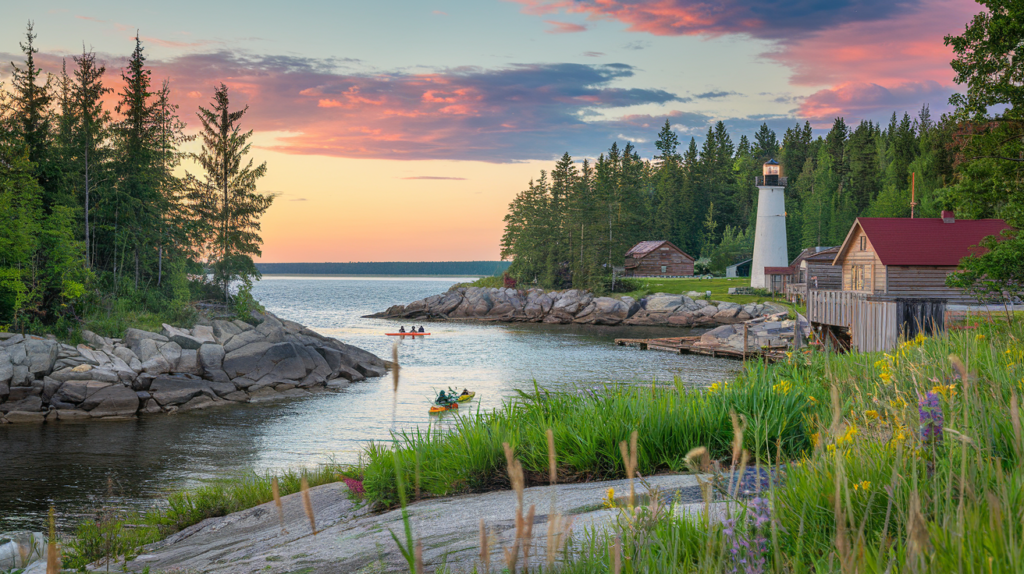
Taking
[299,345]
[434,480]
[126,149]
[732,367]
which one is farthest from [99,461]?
[732,367]

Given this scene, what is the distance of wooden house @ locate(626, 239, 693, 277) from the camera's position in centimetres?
8844

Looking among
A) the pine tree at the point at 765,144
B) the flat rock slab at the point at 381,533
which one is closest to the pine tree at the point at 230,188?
the flat rock slab at the point at 381,533

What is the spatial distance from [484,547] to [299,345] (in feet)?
110

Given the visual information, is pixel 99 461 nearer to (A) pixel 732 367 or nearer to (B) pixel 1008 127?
(B) pixel 1008 127

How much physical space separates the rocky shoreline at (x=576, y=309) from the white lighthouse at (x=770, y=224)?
725cm

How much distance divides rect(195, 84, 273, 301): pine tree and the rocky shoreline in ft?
118

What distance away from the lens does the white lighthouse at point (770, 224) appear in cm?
6544

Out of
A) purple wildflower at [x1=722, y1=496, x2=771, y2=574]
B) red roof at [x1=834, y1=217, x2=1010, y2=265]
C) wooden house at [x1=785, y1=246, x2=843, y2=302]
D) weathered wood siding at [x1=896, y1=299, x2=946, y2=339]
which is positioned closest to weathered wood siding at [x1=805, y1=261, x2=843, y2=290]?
wooden house at [x1=785, y1=246, x2=843, y2=302]

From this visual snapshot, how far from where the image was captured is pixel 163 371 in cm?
2770

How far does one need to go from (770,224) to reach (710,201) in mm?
39775

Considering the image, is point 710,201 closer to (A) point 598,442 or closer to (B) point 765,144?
(B) point 765,144

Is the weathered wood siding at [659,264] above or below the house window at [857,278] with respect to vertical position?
above

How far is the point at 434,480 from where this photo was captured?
5.96 m

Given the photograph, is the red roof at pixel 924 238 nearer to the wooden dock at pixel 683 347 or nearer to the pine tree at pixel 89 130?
the wooden dock at pixel 683 347
